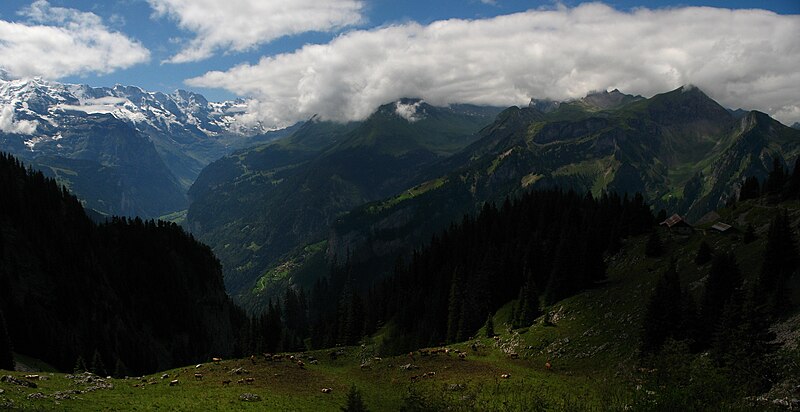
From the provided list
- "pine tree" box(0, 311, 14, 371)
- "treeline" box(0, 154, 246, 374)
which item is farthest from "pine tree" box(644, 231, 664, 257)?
"pine tree" box(0, 311, 14, 371)

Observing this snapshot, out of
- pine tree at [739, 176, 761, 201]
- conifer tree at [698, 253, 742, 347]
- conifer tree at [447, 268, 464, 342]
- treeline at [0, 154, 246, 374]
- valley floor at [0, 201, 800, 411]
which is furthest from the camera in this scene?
conifer tree at [447, 268, 464, 342]

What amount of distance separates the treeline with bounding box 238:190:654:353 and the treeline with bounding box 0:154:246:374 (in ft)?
115

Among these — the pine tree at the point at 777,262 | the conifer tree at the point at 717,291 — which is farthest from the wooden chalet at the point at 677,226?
the pine tree at the point at 777,262

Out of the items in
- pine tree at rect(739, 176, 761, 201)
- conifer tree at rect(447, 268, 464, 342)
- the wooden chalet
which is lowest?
conifer tree at rect(447, 268, 464, 342)

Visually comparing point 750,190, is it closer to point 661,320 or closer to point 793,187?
point 793,187

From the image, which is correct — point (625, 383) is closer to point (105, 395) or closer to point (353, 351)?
point (105, 395)

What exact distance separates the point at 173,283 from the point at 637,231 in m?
142

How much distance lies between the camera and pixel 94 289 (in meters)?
132

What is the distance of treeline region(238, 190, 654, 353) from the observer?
97500 millimetres

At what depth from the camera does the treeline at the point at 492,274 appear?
3839 inches

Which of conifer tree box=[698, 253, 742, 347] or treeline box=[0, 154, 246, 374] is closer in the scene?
conifer tree box=[698, 253, 742, 347]

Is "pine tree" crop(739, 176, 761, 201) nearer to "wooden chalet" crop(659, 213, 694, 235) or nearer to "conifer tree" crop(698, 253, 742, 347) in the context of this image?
"wooden chalet" crop(659, 213, 694, 235)

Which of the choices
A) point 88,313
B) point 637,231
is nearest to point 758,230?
point 637,231

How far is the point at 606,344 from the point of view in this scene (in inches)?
2680
